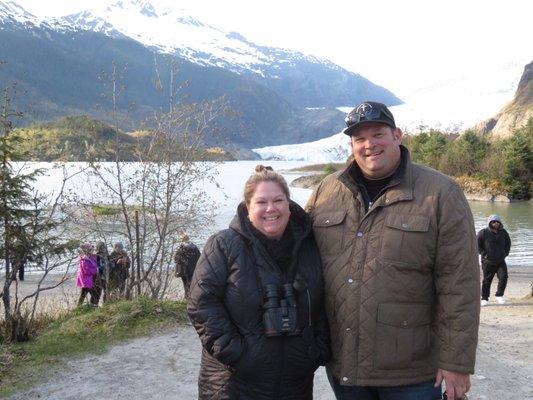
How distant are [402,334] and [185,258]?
8.19 meters

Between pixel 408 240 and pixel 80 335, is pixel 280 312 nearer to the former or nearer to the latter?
pixel 408 240

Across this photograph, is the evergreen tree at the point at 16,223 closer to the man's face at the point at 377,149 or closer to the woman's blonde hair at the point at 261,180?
the woman's blonde hair at the point at 261,180

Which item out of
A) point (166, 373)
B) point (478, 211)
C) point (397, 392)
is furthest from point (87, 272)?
point (478, 211)

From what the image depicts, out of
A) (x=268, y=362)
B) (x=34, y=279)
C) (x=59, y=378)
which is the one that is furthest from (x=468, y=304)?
(x=34, y=279)

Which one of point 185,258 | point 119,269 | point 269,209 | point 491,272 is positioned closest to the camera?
point 269,209

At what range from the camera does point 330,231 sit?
274cm

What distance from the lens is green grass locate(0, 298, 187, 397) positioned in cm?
567

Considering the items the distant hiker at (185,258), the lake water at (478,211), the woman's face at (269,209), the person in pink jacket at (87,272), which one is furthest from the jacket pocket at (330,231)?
the person in pink jacket at (87,272)

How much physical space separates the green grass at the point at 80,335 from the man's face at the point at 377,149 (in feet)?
13.7

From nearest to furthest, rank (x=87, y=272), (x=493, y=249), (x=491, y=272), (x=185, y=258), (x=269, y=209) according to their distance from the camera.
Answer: (x=269, y=209) < (x=185, y=258) < (x=493, y=249) < (x=491, y=272) < (x=87, y=272)

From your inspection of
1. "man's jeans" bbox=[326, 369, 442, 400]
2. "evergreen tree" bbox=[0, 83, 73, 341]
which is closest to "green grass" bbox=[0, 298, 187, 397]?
"evergreen tree" bbox=[0, 83, 73, 341]

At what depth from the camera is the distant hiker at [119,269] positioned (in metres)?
9.10

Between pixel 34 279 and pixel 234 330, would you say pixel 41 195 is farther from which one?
pixel 34 279

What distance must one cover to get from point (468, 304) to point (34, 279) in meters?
17.2
